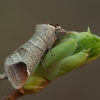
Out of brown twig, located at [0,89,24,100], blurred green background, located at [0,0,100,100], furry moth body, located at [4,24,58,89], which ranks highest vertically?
furry moth body, located at [4,24,58,89]

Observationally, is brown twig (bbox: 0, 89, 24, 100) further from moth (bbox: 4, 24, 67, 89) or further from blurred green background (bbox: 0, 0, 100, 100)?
blurred green background (bbox: 0, 0, 100, 100)

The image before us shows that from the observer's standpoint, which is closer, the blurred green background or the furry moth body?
the furry moth body

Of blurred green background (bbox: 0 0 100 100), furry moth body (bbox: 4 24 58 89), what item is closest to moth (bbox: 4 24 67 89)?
furry moth body (bbox: 4 24 58 89)

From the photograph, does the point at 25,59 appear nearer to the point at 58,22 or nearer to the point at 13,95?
the point at 13,95

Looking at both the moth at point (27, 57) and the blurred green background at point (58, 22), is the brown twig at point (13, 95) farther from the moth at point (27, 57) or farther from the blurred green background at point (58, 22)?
the blurred green background at point (58, 22)

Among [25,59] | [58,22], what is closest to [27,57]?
[25,59]

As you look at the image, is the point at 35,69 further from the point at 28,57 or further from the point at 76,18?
the point at 76,18

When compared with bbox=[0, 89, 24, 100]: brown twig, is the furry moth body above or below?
above

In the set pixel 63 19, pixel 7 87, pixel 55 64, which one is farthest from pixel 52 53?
pixel 63 19

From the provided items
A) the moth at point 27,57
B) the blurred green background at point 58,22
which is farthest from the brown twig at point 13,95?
the blurred green background at point 58,22
